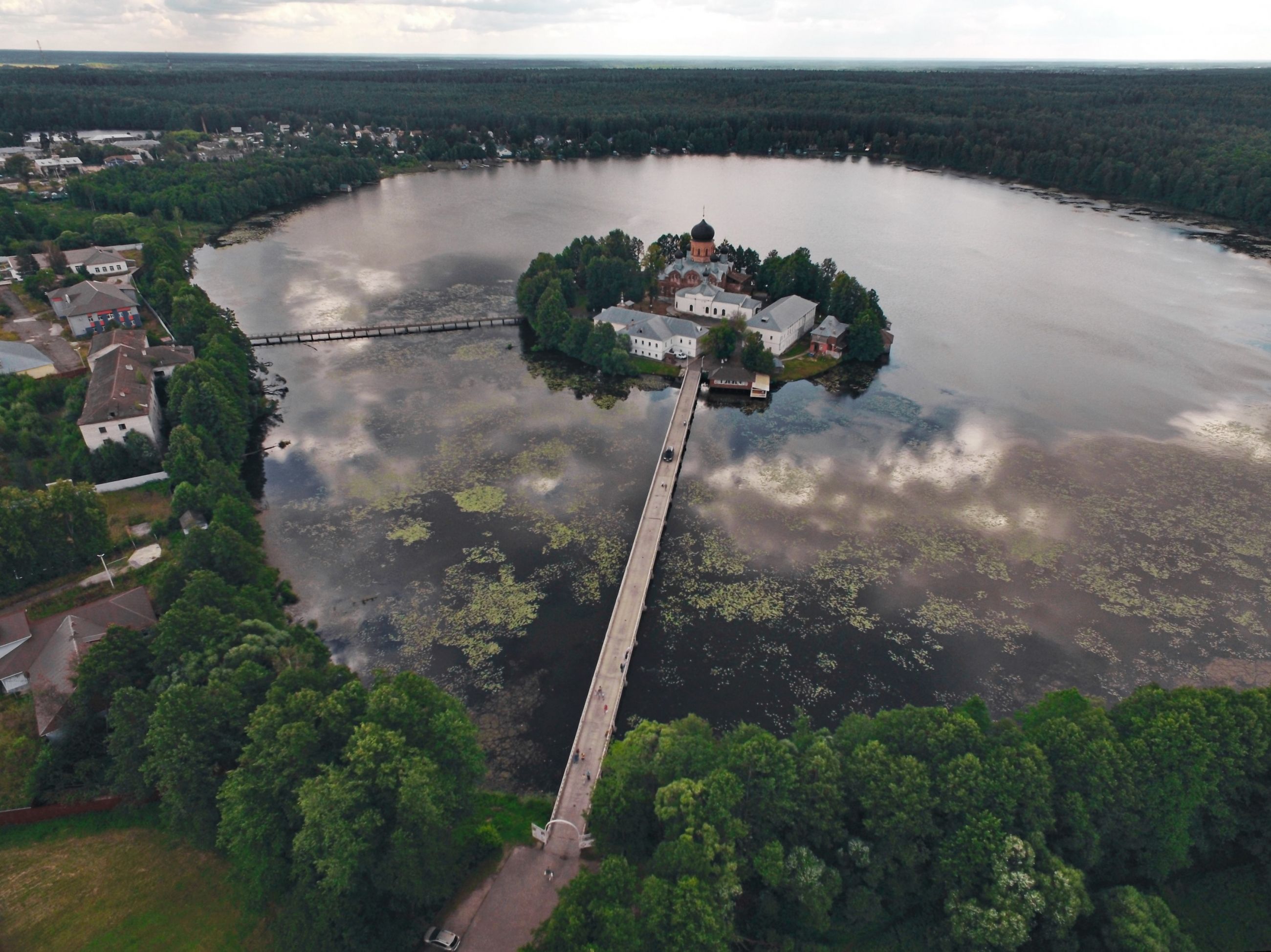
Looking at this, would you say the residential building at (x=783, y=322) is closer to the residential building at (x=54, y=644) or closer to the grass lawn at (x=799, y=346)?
the grass lawn at (x=799, y=346)

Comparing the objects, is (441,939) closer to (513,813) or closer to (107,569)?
(513,813)

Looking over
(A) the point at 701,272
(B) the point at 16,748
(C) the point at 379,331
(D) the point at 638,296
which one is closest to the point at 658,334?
(D) the point at 638,296

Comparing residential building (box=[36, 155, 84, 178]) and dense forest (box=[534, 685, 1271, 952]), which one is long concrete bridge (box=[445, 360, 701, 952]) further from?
residential building (box=[36, 155, 84, 178])

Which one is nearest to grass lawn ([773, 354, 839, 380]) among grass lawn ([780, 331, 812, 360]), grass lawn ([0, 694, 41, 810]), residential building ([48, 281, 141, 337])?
grass lawn ([780, 331, 812, 360])

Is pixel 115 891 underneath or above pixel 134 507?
underneath

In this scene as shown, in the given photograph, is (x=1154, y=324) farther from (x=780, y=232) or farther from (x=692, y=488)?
(x=692, y=488)
